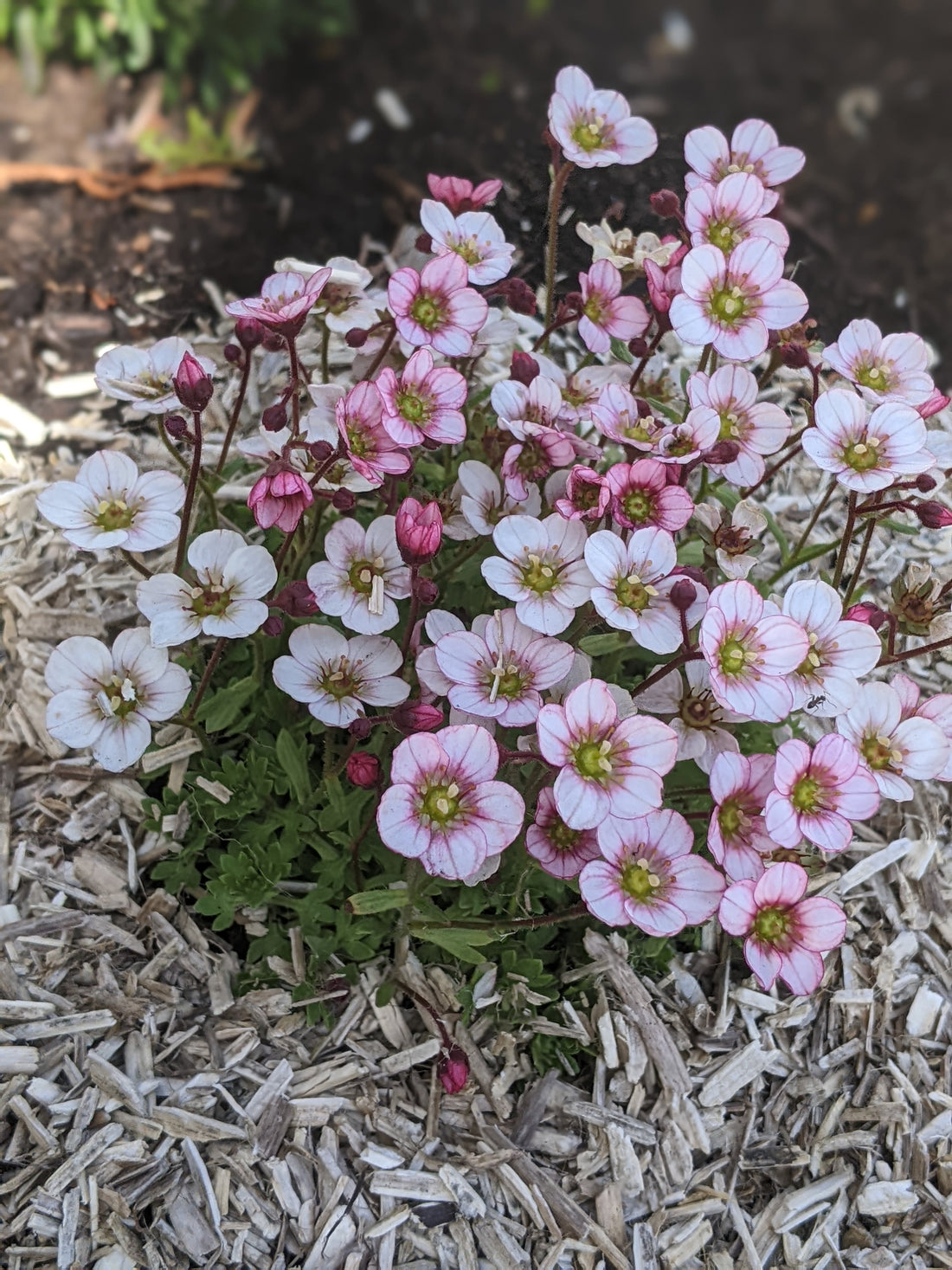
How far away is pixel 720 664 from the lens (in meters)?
2.01

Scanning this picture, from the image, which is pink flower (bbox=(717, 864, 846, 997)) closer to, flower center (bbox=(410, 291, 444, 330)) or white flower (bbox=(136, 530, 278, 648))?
white flower (bbox=(136, 530, 278, 648))

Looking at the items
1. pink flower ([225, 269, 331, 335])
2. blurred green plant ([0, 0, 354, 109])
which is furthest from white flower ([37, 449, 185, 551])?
blurred green plant ([0, 0, 354, 109])

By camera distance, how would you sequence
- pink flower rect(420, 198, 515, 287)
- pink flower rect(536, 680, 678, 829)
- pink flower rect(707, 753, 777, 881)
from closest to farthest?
pink flower rect(536, 680, 678, 829), pink flower rect(707, 753, 777, 881), pink flower rect(420, 198, 515, 287)

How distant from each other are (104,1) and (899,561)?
3800mm

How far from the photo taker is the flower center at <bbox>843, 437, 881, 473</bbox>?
7.22ft

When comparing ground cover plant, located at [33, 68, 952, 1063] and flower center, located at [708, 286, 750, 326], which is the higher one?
flower center, located at [708, 286, 750, 326]

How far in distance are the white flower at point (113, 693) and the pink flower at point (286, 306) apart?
657 millimetres

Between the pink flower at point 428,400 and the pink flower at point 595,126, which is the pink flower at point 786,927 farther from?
the pink flower at point 595,126

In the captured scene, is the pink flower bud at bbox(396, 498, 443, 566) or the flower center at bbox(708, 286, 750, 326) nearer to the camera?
the pink flower bud at bbox(396, 498, 443, 566)

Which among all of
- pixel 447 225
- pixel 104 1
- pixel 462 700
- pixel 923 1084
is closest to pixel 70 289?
pixel 104 1

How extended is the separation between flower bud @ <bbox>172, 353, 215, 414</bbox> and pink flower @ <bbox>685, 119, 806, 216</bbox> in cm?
117

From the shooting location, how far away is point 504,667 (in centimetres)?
215

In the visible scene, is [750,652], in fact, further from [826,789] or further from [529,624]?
[529,624]

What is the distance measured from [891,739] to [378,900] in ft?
3.46
